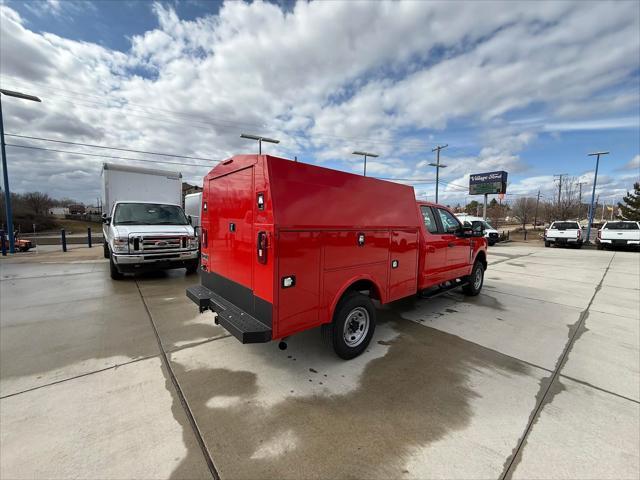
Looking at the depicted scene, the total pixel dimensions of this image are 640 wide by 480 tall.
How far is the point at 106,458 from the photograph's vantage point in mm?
2129

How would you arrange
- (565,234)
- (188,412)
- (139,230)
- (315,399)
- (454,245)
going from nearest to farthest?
(188,412)
(315,399)
(454,245)
(139,230)
(565,234)

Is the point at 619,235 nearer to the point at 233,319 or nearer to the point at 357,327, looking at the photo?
the point at 357,327

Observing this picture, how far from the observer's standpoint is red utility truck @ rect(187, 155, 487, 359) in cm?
288

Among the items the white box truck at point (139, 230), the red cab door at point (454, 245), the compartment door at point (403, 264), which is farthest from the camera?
the white box truck at point (139, 230)

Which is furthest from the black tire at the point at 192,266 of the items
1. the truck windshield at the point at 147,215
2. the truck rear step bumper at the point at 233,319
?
the truck rear step bumper at the point at 233,319

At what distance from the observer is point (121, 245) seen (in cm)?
696

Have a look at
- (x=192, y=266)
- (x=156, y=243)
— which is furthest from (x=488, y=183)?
(x=156, y=243)

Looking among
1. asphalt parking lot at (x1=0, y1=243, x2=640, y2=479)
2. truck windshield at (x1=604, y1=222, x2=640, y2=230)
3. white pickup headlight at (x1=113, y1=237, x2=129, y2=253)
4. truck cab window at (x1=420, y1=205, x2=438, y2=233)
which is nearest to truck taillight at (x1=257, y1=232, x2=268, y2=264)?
asphalt parking lot at (x1=0, y1=243, x2=640, y2=479)

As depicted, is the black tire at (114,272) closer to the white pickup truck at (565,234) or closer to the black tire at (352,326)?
the black tire at (352,326)

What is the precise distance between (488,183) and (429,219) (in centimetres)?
2991

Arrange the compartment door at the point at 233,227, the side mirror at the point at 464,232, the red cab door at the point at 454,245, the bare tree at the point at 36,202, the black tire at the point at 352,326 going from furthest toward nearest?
the bare tree at the point at 36,202
the side mirror at the point at 464,232
the red cab door at the point at 454,245
the black tire at the point at 352,326
the compartment door at the point at 233,227

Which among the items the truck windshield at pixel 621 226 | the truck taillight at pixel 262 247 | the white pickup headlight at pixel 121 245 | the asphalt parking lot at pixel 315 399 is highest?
the truck windshield at pixel 621 226

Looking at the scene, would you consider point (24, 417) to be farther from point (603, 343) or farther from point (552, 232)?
point (552, 232)

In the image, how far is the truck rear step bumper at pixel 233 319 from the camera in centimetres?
281
